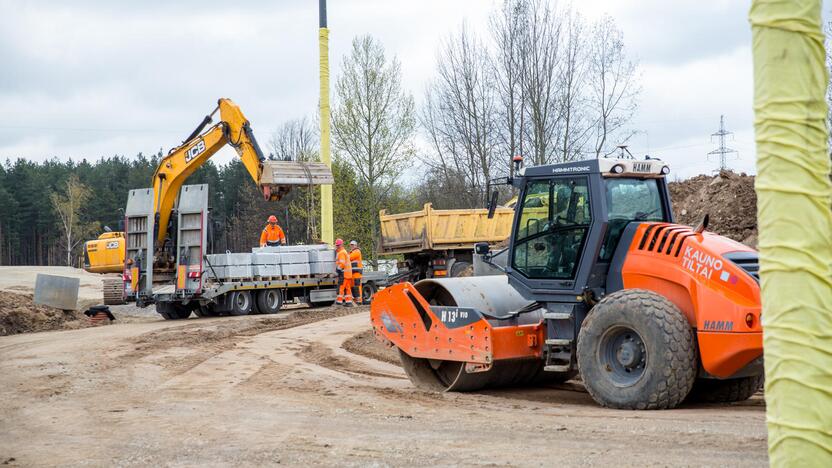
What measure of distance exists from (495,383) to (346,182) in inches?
1374

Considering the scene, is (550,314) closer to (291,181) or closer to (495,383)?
(495,383)

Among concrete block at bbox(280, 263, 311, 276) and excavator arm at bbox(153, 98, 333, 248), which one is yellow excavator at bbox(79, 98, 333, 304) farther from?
concrete block at bbox(280, 263, 311, 276)

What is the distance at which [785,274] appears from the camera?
6.91 feet

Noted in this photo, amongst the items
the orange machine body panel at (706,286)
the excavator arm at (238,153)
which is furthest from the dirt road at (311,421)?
the excavator arm at (238,153)

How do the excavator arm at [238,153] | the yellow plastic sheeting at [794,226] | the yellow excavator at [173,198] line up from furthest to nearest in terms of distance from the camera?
the yellow excavator at [173,198] < the excavator arm at [238,153] < the yellow plastic sheeting at [794,226]

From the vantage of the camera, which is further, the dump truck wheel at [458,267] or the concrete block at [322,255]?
the dump truck wheel at [458,267]

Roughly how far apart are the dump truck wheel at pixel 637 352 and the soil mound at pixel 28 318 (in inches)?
635

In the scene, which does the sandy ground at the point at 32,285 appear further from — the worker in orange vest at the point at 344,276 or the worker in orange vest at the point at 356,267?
the worker in orange vest at the point at 344,276

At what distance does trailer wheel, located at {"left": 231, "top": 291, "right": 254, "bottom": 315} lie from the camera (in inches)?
934

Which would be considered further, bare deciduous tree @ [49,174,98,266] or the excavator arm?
bare deciduous tree @ [49,174,98,266]

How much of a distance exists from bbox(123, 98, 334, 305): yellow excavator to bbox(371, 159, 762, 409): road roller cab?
12.3 metres

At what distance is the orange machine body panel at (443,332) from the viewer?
9617 millimetres

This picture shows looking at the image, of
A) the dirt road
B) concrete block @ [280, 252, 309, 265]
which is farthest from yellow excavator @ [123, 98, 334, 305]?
the dirt road

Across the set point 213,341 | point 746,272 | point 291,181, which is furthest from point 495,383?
point 291,181
